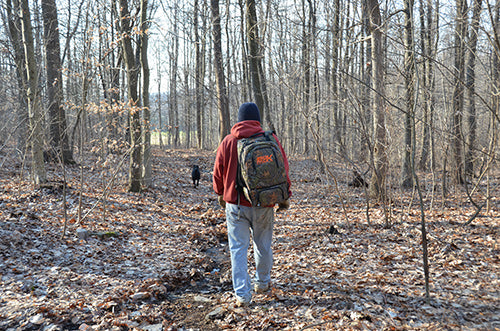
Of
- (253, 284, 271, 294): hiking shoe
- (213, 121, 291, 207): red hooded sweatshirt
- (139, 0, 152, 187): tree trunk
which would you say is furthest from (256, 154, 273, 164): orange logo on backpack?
(139, 0, 152, 187): tree trunk

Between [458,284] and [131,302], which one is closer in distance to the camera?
[458,284]

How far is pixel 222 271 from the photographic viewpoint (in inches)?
205

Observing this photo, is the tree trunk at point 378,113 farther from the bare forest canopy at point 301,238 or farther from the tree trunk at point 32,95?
the tree trunk at point 32,95

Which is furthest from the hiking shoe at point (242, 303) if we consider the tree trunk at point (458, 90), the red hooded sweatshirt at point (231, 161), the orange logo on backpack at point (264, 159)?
the tree trunk at point (458, 90)

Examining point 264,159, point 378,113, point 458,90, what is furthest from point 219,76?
point 264,159

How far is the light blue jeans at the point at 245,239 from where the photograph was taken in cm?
362

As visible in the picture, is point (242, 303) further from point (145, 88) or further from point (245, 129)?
point (145, 88)

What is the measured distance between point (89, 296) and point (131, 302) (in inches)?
20.1

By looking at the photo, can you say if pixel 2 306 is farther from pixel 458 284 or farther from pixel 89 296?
pixel 458 284

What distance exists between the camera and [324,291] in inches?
151

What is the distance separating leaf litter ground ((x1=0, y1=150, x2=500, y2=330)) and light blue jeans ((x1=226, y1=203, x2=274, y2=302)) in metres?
0.29

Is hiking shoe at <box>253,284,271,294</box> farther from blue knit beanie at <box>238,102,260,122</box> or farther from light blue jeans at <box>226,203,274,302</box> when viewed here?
blue knit beanie at <box>238,102,260,122</box>

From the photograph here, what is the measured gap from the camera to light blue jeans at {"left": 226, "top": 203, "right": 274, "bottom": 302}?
3.62 metres

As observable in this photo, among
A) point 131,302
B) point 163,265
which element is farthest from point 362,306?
point 163,265
